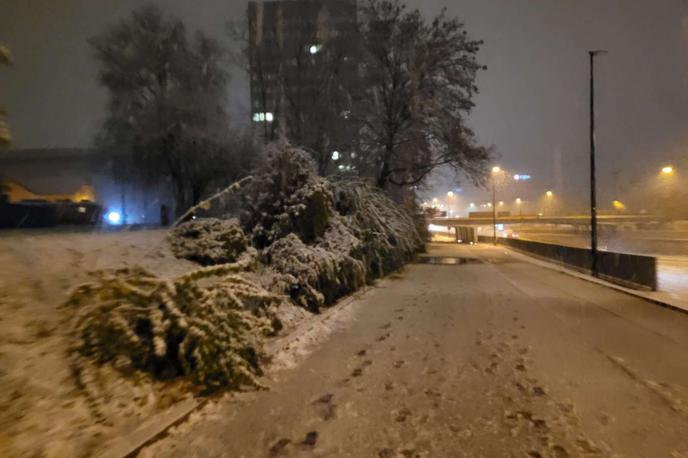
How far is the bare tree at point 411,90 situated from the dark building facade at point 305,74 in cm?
119

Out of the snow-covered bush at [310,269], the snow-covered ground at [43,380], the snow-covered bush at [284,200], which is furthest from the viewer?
the snow-covered bush at [284,200]

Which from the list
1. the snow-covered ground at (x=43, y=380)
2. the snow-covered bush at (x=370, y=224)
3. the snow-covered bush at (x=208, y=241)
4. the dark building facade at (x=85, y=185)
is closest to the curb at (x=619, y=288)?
the snow-covered bush at (x=370, y=224)

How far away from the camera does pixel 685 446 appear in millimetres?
5492

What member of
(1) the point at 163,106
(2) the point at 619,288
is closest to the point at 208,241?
(2) the point at 619,288

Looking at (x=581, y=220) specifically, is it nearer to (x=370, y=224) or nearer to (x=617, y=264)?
(x=617, y=264)

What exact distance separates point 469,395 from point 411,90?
27804mm

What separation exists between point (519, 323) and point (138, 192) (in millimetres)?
32708

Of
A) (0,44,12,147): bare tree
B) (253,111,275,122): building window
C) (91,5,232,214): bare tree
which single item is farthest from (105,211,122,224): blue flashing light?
(0,44,12,147): bare tree

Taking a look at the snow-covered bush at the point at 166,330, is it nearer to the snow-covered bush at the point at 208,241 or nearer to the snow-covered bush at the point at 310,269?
the snow-covered bush at the point at 208,241

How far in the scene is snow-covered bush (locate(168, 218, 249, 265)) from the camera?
13.1 metres

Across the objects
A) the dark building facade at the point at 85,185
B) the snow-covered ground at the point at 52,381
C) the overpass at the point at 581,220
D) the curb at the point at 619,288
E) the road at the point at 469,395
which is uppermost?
the dark building facade at the point at 85,185

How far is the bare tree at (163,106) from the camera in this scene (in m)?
33.7

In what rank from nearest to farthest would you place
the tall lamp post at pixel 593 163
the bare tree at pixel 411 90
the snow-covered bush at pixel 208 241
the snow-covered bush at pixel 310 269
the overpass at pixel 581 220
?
the snow-covered bush at pixel 208 241 → the snow-covered bush at pixel 310 269 → the tall lamp post at pixel 593 163 → the bare tree at pixel 411 90 → the overpass at pixel 581 220

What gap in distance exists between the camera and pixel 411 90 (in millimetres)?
33219
